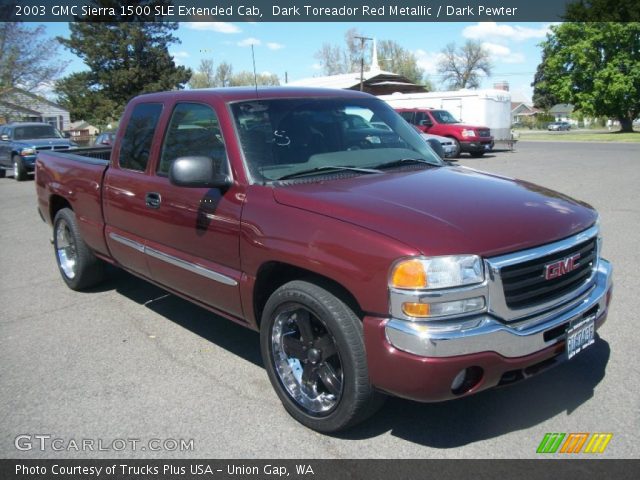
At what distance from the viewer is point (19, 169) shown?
18.0 metres

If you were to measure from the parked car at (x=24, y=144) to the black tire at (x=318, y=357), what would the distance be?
16542 mm

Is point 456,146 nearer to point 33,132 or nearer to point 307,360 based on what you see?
point 33,132

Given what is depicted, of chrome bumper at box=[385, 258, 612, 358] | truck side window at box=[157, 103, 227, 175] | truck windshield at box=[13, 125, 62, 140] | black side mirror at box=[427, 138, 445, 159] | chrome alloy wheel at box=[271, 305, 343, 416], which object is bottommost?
chrome alloy wheel at box=[271, 305, 343, 416]

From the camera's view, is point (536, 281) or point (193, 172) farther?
point (193, 172)

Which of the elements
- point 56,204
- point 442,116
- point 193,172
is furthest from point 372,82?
point 193,172

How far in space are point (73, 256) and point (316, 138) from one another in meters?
3.35

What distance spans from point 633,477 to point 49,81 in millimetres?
41074

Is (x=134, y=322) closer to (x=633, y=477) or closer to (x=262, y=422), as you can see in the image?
(x=262, y=422)

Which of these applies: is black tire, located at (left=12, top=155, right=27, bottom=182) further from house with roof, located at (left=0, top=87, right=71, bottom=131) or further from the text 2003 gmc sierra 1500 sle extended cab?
house with roof, located at (left=0, top=87, right=71, bottom=131)

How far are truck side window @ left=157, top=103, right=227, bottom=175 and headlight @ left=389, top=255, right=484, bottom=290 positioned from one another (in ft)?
5.08

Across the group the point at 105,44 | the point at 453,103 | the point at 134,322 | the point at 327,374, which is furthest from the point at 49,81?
the point at 327,374

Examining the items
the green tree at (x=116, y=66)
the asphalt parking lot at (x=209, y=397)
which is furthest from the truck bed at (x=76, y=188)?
the green tree at (x=116, y=66)

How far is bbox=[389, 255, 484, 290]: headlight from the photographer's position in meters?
2.56

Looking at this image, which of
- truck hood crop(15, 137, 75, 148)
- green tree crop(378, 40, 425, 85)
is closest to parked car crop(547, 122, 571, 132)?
green tree crop(378, 40, 425, 85)
